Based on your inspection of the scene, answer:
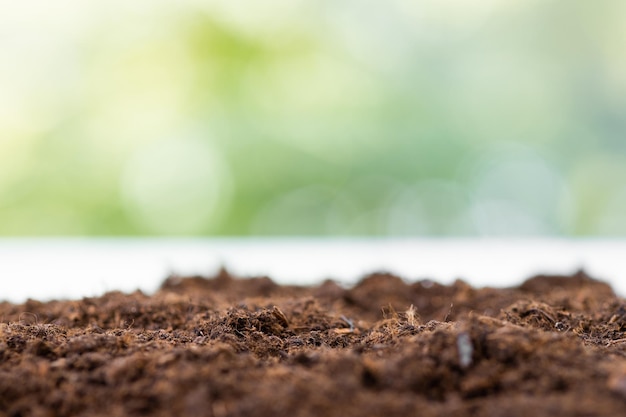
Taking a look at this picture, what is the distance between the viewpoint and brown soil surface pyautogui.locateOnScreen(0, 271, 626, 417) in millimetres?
1189

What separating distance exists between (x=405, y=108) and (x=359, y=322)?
5.46 metres

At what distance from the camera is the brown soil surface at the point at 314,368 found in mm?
1189

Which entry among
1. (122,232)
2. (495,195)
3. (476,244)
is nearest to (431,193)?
(495,195)

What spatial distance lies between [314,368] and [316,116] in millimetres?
6084

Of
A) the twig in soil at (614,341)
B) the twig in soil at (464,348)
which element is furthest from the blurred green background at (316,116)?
the twig in soil at (464,348)

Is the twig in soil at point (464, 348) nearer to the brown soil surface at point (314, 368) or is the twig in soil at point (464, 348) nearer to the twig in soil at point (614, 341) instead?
the brown soil surface at point (314, 368)

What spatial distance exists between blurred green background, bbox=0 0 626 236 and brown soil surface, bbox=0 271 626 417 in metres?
5.28

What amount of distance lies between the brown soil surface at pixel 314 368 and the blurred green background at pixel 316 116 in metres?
5.28

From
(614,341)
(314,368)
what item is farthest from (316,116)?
(314,368)

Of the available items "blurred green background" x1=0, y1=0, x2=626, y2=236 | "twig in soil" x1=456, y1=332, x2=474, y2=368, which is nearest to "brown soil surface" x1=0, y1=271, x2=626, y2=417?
"twig in soil" x1=456, y1=332, x2=474, y2=368

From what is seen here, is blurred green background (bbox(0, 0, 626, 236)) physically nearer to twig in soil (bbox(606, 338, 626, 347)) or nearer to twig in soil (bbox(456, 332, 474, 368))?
twig in soil (bbox(606, 338, 626, 347))

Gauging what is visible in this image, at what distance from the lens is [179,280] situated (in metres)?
3.00

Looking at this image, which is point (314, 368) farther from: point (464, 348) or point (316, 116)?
point (316, 116)

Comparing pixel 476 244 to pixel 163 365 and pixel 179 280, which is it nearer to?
pixel 179 280
